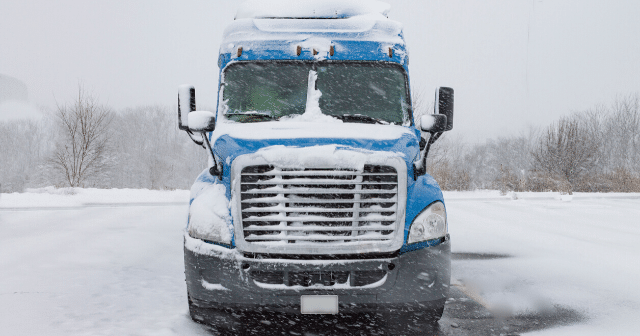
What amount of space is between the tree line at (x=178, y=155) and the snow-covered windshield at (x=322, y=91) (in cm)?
1841

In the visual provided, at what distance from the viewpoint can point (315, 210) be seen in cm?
388

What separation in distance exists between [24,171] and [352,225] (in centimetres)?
7718

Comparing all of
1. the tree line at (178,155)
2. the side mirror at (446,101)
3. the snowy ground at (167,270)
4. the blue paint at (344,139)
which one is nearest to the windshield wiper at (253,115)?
the blue paint at (344,139)

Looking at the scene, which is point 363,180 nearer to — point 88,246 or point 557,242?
point 88,246

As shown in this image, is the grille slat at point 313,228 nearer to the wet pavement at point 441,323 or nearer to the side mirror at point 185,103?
the wet pavement at point 441,323

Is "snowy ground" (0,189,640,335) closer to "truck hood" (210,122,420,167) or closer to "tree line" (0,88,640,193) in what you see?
"truck hood" (210,122,420,167)

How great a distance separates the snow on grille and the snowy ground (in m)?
1.28

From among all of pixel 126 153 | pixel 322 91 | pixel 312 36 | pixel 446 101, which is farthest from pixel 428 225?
pixel 126 153

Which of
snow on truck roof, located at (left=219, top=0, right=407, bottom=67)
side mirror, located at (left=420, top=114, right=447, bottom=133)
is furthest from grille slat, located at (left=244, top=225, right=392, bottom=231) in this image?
snow on truck roof, located at (left=219, top=0, right=407, bottom=67)

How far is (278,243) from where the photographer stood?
3846 mm

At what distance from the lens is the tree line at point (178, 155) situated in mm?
26562

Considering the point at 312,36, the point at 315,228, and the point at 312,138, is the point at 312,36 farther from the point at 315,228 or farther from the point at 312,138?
the point at 315,228

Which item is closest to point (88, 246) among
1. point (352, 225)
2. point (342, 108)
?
point (342, 108)

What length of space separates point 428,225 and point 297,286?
3.74ft
